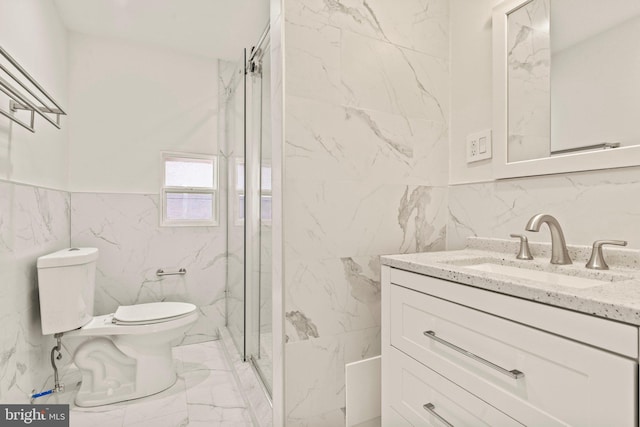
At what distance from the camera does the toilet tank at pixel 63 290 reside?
165 cm

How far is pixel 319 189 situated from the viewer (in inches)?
49.0

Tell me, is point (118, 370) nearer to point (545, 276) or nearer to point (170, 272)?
point (170, 272)

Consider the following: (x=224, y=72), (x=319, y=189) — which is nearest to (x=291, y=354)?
(x=319, y=189)

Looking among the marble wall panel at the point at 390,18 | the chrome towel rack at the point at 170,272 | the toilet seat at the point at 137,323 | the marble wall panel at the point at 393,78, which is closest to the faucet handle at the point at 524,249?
the marble wall panel at the point at 393,78

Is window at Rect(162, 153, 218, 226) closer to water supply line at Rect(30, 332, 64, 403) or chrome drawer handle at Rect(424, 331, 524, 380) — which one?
water supply line at Rect(30, 332, 64, 403)

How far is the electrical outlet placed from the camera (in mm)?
1335

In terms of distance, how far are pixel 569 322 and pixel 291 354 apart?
90 cm

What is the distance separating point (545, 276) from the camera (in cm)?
97

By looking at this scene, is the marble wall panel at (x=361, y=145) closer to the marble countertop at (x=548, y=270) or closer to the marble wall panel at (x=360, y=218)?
the marble wall panel at (x=360, y=218)

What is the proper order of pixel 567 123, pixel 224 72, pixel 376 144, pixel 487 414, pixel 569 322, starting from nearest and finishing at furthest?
pixel 569 322 < pixel 487 414 < pixel 567 123 < pixel 376 144 < pixel 224 72

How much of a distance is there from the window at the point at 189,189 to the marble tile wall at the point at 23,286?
2.47ft

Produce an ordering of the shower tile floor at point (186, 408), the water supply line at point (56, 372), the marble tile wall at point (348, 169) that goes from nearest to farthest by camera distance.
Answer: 1. the marble tile wall at point (348, 169)
2. the shower tile floor at point (186, 408)
3. the water supply line at point (56, 372)

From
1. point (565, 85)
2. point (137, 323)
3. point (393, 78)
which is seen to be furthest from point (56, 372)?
point (565, 85)

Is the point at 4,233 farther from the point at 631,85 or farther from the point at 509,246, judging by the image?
the point at 631,85
